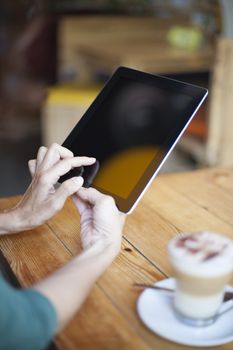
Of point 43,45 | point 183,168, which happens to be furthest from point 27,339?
point 43,45

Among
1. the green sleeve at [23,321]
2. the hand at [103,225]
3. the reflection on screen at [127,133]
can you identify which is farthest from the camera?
the reflection on screen at [127,133]

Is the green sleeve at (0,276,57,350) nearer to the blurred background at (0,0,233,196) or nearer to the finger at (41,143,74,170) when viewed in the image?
the finger at (41,143,74,170)

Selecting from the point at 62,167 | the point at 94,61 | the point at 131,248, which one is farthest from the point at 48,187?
the point at 94,61

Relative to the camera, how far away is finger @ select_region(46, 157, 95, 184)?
1.15 m

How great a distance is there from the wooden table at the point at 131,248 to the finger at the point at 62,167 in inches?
5.6

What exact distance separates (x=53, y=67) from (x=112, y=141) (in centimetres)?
296

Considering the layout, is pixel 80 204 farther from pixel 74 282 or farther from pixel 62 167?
pixel 74 282

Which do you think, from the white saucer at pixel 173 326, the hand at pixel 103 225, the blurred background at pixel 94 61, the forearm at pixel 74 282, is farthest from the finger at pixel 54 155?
the blurred background at pixel 94 61

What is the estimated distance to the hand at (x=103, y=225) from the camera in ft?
3.49

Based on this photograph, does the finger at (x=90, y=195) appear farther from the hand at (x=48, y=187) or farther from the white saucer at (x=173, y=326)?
the white saucer at (x=173, y=326)

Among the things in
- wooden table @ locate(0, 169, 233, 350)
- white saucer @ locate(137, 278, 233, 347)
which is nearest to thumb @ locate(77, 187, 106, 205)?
wooden table @ locate(0, 169, 233, 350)

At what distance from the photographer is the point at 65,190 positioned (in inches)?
43.6

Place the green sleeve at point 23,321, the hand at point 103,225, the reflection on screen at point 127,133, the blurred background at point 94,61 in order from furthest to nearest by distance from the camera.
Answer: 1. the blurred background at point 94,61
2. the reflection on screen at point 127,133
3. the hand at point 103,225
4. the green sleeve at point 23,321

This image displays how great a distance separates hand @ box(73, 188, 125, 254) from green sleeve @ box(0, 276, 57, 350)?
0.76 feet
